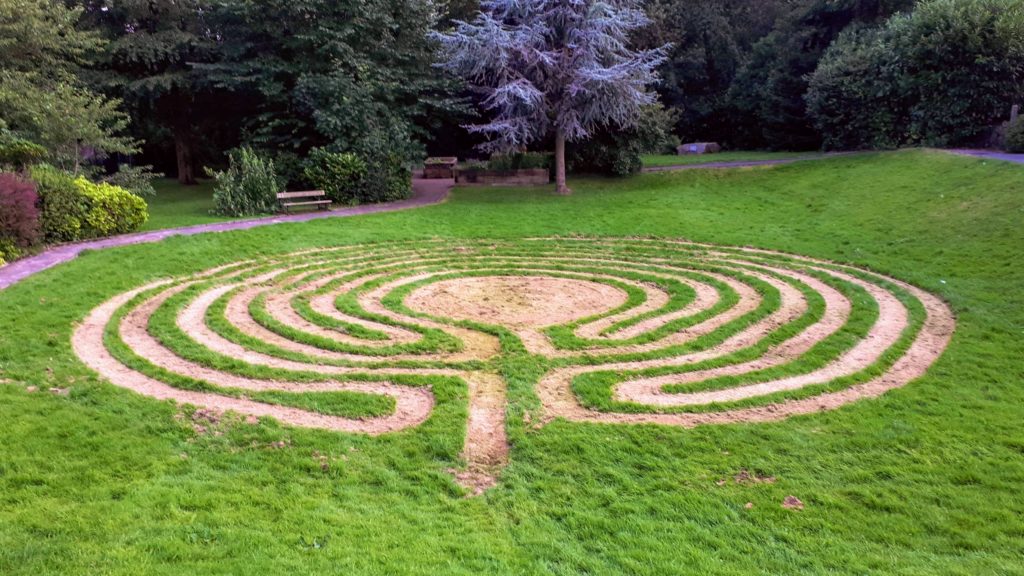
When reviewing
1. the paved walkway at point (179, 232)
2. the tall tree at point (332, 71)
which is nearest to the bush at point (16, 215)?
the paved walkway at point (179, 232)

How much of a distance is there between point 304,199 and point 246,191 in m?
2.18

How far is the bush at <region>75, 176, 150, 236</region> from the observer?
16.0m

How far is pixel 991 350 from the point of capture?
8406 millimetres

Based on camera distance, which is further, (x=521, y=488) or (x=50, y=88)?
(x=50, y=88)

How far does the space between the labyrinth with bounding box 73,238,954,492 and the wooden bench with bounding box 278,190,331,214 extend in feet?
24.0

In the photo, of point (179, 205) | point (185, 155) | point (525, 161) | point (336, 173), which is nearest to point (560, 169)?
point (525, 161)

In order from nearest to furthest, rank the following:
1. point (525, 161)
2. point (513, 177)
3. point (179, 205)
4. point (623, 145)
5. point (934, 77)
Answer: point (179, 205)
point (623, 145)
point (934, 77)
point (513, 177)
point (525, 161)

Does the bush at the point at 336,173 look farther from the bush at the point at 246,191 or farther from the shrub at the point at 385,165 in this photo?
the bush at the point at 246,191

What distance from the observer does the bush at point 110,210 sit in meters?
16.0

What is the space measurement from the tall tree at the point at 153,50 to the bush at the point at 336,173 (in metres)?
6.39

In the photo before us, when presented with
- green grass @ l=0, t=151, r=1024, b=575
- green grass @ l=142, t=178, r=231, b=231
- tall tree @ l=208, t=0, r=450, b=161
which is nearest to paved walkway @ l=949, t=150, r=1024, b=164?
green grass @ l=0, t=151, r=1024, b=575

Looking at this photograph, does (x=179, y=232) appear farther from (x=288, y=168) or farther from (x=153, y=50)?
(x=153, y=50)

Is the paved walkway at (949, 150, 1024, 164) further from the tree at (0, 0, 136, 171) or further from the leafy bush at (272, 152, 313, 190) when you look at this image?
the tree at (0, 0, 136, 171)

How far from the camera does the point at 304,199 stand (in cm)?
2242
